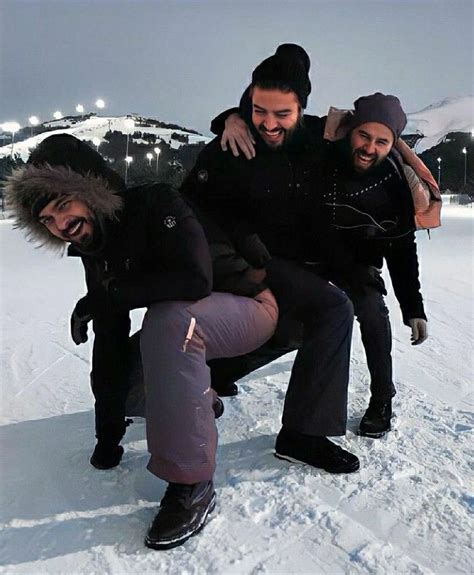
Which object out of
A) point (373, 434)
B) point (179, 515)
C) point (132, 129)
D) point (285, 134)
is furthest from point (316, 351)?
point (132, 129)

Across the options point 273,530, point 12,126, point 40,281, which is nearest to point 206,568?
point 273,530

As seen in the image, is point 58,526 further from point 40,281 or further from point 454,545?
point 40,281

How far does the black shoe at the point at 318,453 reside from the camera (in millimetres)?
2033

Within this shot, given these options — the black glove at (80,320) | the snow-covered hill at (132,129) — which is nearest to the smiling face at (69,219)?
the black glove at (80,320)

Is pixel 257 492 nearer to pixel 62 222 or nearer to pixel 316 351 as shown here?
pixel 316 351

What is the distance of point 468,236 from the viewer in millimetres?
10812

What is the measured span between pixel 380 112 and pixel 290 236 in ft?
1.96

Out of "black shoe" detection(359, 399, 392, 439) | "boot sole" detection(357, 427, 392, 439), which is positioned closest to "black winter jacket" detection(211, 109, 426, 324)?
"black shoe" detection(359, 399, 392, 439)

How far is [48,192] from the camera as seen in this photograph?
175 centimetres

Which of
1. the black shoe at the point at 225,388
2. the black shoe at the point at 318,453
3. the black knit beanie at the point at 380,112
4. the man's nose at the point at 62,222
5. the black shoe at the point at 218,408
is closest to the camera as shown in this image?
the man's nose at the point at 62,222

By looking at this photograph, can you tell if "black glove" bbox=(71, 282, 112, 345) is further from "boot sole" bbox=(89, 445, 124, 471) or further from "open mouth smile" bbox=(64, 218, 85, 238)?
"boot sole" bbox=(89, 445, 124, 471)

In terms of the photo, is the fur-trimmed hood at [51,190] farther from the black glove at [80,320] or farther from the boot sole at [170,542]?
the boot sole at [170,542]

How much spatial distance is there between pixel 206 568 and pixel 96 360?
0.85 metres

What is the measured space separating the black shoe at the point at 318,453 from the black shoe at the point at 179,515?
440 millimetres
